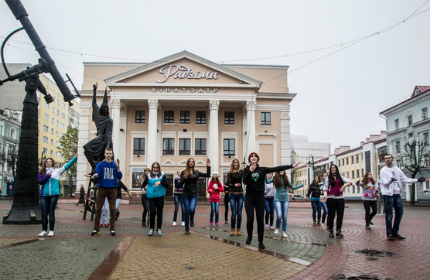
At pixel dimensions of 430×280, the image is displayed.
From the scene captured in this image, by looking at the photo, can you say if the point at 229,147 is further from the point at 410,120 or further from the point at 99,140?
the point at 99,140

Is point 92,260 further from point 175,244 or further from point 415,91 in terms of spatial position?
point 415,91

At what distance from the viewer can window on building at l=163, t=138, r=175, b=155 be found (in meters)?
43.1

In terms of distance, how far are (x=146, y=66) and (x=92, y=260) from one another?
36545 mm

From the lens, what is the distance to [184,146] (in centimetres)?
4331

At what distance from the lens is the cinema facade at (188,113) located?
40.6m

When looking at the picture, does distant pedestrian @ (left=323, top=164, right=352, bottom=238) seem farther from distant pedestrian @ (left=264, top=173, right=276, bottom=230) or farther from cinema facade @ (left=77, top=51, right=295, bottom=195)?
cinema facade @ (left=77, top=51, right=295, bottom=195)

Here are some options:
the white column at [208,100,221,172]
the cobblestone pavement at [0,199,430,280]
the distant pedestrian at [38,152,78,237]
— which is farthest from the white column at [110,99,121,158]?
the distant pedestrian at [38,152,78,237]

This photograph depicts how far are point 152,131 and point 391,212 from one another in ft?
109

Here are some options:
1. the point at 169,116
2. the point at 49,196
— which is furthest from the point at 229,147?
the point at 49,196

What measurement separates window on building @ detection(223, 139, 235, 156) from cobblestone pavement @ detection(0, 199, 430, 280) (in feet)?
113

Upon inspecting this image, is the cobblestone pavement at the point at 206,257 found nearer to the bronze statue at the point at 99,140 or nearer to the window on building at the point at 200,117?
the bronze statue at the point at 99,140

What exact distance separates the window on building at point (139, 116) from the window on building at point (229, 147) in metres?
10.4

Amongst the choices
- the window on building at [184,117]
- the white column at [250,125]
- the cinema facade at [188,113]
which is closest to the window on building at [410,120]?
the cinema facade at [188,113]

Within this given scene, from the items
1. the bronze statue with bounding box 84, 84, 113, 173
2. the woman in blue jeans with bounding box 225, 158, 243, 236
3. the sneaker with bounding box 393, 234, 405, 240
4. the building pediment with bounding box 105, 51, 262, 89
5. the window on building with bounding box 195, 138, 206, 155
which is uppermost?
the building pediment with bounding box 105, 51, 262, 89
